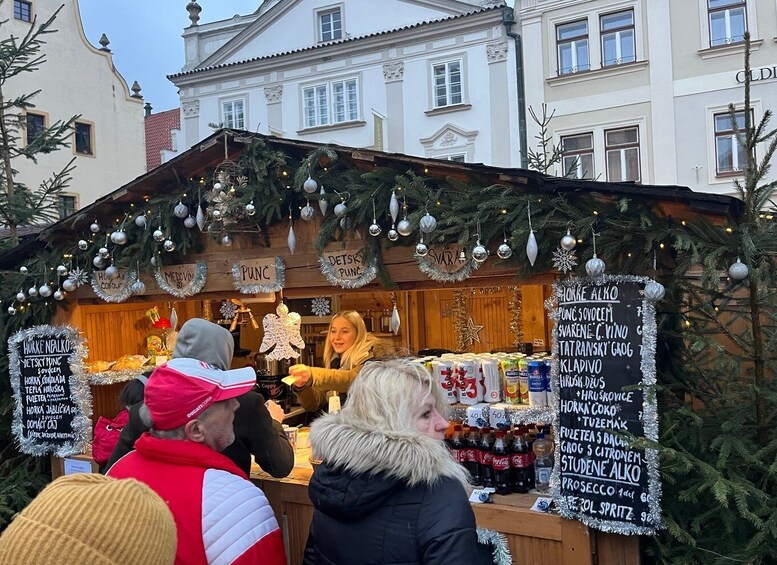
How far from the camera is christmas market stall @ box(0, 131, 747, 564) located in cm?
324

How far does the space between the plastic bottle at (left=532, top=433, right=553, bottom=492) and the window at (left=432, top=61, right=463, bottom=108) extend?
13.1 metres

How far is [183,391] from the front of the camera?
2.03 meters

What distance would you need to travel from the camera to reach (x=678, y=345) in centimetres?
334

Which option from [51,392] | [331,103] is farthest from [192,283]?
[331,103]

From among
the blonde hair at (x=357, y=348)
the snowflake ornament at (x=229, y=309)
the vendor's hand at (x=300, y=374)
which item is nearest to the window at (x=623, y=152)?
the snowflake ornament at (x=229, y=309)

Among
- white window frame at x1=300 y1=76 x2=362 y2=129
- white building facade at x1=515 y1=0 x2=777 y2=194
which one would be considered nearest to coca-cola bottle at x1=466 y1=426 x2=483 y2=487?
white building facade at x1=515 y1=0 x2=777 y2=194

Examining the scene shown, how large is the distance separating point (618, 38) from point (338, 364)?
1172 centimetres

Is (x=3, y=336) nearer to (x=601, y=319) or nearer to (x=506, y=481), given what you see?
(x=506, y=481)

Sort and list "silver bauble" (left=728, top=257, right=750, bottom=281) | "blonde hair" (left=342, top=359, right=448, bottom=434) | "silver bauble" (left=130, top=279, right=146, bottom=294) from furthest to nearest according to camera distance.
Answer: "silver bauble" (left=130, top=279, right=146, bottom=294), "silver bauble" (left=728, top=257, right=750, bottom=281), "blonde hair" (left=342, top=359, right=448, bottom=434)

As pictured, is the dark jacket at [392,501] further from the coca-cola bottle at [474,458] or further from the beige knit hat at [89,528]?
the coca-cola bottle at [474,458]

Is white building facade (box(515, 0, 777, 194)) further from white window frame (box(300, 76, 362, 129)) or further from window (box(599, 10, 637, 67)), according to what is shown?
white window frame (box(300, 76, 362, 129))

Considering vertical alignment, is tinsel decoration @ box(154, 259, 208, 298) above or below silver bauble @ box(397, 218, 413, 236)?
below

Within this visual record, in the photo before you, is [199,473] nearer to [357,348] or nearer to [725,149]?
[357,348]

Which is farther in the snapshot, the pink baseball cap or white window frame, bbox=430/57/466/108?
white window frame, bbox=430/57/466/108
